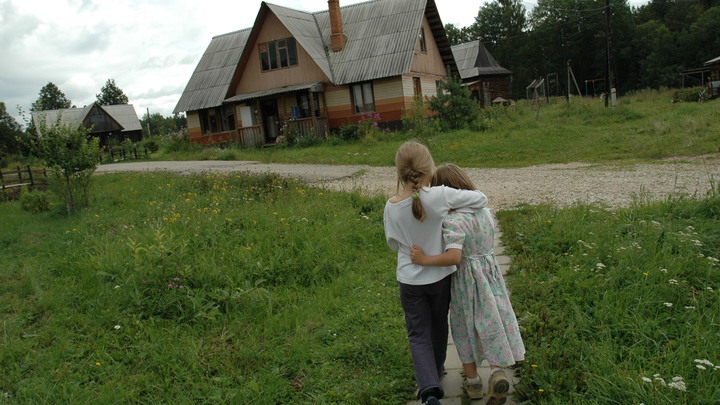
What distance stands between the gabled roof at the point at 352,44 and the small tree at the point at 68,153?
51.5ft

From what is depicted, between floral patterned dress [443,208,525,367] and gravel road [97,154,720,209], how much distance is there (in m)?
4.71

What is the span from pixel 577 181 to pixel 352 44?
18.1 m

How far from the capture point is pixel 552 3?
219ft

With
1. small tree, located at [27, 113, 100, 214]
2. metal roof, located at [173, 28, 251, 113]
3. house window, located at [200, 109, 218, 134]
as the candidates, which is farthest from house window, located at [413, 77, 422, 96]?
small tree, located at [27, 113, 100, 214]

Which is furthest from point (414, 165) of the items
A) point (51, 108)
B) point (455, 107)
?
point (51, 108)

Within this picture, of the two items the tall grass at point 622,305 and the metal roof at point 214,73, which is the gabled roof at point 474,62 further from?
the tall grass at point 622,305

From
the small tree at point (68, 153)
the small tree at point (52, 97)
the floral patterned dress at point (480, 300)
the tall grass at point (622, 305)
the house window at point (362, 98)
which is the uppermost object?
the small tree at point (52, 97)

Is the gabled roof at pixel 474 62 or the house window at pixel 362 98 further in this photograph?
the gabled roof at pixel 474 62

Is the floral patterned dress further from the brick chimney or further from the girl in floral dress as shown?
the brick chimney

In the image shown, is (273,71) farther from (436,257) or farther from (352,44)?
(436,257)

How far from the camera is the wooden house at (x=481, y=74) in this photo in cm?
4019

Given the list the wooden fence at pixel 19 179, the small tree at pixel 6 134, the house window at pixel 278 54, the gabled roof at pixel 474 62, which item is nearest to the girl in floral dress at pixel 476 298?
the wooden fence at pixel 19 179

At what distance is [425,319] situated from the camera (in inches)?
124

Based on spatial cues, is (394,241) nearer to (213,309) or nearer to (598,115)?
(213,309)
